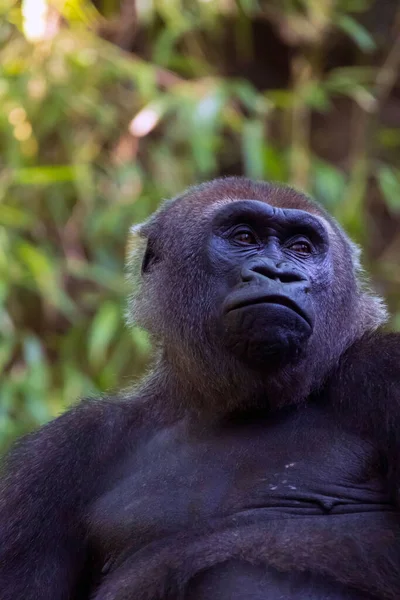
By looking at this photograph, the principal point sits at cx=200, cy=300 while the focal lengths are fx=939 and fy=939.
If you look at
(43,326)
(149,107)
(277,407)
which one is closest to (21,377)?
(43,326)

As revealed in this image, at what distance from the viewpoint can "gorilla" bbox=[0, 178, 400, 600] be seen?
241cm

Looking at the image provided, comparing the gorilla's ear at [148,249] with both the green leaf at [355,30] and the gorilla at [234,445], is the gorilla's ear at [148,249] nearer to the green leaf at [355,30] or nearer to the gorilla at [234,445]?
the gorilla at [234,445]

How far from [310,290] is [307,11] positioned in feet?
16.0

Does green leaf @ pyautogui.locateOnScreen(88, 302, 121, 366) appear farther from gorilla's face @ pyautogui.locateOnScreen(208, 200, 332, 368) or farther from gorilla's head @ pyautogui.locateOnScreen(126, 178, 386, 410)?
gorilla's face @ pyautogui.locateOnScreen(208, 200, 332, 368)

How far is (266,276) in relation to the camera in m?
2.67

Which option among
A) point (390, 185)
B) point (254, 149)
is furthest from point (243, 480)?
point (390, 185)

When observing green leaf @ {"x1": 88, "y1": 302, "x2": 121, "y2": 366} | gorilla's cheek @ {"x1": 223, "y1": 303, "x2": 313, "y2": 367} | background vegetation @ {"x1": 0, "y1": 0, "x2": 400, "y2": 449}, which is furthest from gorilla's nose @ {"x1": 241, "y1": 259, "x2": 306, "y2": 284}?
green leaf @ {"x1": 88, "y1": 302, "x2": 121, "y2": 366}

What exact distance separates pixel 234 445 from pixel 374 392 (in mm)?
440

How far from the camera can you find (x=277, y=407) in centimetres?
274

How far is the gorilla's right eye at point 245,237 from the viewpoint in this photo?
115 inches

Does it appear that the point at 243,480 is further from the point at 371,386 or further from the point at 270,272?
the point at 270,272

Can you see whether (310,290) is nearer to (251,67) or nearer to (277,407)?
(277,407)

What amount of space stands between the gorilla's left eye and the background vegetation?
2454 millimetres

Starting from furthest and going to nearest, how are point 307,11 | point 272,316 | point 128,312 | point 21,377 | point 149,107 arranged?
1. point 307,11
2. point 149,107
3. point 21,377
4. point 128,312
5. point 272,316
